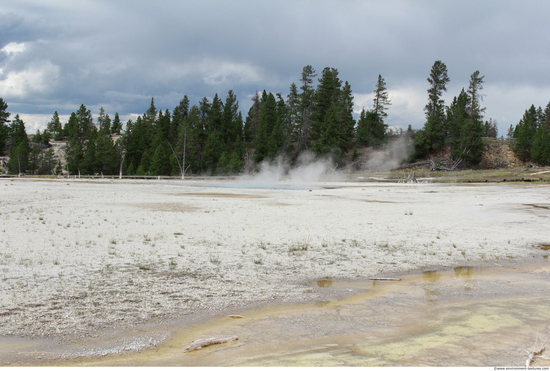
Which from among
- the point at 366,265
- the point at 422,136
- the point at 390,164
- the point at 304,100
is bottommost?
the point at 366,265

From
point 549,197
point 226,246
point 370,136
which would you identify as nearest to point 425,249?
point 226,246

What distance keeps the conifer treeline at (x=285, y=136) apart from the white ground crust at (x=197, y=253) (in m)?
58.8

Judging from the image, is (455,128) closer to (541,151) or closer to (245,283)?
(541,151)

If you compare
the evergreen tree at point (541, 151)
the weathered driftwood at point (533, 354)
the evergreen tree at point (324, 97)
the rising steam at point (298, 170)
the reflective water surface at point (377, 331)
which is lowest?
the reflective water surface at point (377, 331)

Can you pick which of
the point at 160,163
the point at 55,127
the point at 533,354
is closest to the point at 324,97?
the point at 160,163

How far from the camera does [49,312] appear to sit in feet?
18.6

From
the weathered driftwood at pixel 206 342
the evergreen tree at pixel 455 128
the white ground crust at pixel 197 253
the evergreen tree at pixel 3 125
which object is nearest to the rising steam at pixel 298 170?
the evergreen tree at pixel 455 128

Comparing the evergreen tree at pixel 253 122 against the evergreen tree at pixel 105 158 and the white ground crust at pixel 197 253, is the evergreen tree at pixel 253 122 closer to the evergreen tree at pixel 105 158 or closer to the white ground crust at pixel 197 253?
the evergreen tree at pixel 105 158

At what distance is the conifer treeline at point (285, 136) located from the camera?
72.9 m

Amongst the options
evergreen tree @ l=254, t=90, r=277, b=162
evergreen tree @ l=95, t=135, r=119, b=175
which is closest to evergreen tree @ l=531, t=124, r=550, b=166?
evergreen tree @ l=254, t=90, r=277, b=162

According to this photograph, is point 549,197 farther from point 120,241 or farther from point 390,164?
point 390,164

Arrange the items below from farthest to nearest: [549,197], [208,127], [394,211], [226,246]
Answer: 1. [208,127]
2. [549,197]
3. [394,211]
4. [226,246]

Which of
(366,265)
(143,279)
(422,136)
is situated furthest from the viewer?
(422,136)

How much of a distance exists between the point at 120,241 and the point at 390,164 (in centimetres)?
6750
